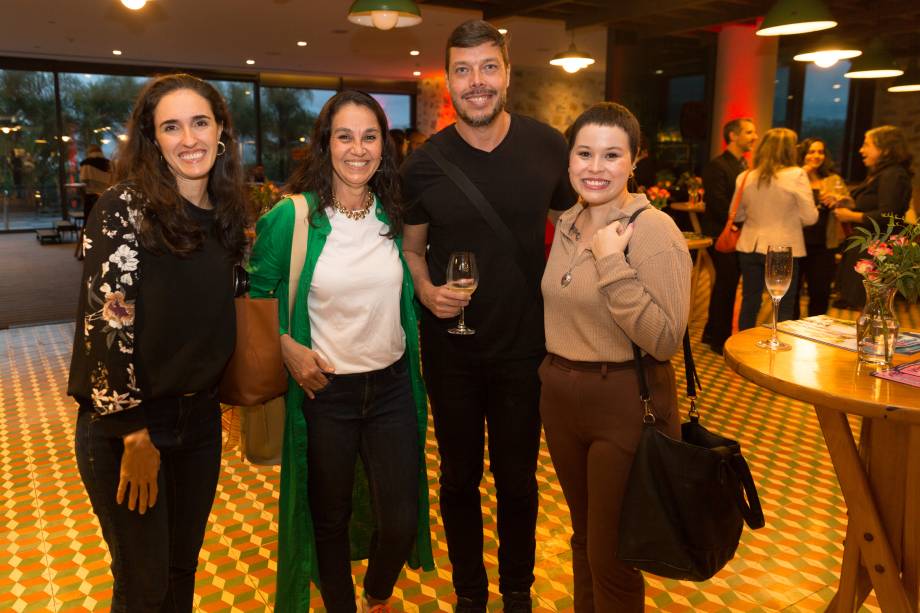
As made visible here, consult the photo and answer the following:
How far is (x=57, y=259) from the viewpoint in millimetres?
11359

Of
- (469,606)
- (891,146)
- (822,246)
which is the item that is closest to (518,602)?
(469,606)

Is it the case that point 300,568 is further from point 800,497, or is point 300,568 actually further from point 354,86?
point 354,86

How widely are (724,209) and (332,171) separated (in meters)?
4.53

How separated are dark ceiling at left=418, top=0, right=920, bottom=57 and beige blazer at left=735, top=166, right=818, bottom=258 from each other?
139 inches

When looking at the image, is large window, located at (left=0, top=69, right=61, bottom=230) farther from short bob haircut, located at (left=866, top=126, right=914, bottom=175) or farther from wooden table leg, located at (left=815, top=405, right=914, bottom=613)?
wooden table leg, located at (left=815, top=405, right=914, bottom=613)

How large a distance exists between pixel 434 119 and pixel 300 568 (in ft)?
49.2

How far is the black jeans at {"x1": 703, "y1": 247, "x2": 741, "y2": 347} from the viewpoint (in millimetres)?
5906

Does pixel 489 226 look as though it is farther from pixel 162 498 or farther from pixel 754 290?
pixel 754 290

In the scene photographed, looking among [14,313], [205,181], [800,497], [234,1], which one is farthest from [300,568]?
[234,1]

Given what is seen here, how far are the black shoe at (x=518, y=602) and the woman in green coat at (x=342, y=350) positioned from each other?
0.43 metres

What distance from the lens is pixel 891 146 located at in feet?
19.3

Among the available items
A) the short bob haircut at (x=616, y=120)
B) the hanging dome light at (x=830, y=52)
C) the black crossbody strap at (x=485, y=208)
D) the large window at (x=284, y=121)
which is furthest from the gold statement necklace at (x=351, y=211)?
the large window at (x=284, y=121)

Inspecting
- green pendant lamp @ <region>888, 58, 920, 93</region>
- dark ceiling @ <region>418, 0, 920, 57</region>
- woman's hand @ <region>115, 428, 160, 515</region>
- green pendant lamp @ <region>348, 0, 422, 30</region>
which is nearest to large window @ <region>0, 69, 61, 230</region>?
dark ceiling @ <region>418, 0, 920, 57</region>

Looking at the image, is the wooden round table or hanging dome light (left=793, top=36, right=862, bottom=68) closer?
the wooden round table
